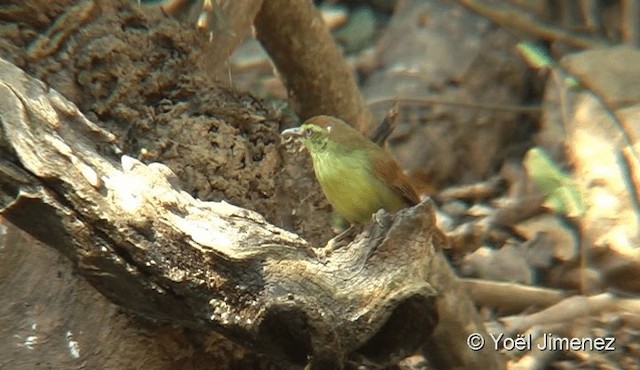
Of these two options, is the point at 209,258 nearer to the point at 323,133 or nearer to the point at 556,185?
the point at 323,133

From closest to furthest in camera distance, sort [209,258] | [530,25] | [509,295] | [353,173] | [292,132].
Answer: [209,258], [292,132], [353,173], [509,295], [530,25]

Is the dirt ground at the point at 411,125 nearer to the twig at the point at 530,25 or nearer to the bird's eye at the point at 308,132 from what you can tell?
the bird's eye at the point at 308,132

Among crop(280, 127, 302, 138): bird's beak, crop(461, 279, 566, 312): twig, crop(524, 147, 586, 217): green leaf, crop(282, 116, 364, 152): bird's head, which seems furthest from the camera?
crop(461, 279, 566, 312): twig

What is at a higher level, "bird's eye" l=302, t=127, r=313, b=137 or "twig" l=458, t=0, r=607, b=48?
"bird's eye" l=302, t=127, r=313, b=137

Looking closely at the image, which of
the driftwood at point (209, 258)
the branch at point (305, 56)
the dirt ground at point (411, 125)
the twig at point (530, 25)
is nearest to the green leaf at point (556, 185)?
the dirt ground at point (411, 125)

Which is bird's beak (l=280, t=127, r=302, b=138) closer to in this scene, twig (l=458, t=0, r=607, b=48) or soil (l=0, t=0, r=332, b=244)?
soil (l=0, t=0, r=332, b=244)

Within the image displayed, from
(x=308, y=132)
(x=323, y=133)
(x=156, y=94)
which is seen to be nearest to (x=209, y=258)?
(x=156, y=94)
